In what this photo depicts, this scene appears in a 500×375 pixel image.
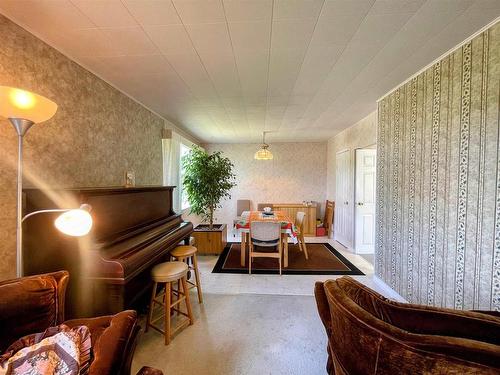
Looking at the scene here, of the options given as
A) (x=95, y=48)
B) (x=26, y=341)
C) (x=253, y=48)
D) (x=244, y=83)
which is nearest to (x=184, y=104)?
(x=244, y=83)

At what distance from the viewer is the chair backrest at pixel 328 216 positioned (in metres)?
5.26

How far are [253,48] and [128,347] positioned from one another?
204cm

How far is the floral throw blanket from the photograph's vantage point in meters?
0.84

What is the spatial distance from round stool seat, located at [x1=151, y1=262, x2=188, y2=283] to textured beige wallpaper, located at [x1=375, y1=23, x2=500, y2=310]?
2.26 metres

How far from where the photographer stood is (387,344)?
31.2 inches

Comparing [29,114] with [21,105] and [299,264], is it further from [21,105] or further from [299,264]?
[299,264]

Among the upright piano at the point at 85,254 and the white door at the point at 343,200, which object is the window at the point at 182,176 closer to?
the upright piano at the point at 85,254

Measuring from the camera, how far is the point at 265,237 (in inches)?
126

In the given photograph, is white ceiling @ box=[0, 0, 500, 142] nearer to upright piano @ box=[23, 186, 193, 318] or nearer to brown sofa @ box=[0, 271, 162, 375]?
upright piano @ box=[23, 186, 193, 318]

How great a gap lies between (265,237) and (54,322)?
2.41 m

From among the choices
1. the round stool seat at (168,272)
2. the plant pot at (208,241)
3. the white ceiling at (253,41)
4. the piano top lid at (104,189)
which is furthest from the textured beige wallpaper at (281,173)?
the round stool seat at (168,272)

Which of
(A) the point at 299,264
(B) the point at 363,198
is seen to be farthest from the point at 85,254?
(B) the point at 363,198

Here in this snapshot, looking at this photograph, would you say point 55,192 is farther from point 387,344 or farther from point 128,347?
point 387,344

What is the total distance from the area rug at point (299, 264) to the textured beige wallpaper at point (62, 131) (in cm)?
199
